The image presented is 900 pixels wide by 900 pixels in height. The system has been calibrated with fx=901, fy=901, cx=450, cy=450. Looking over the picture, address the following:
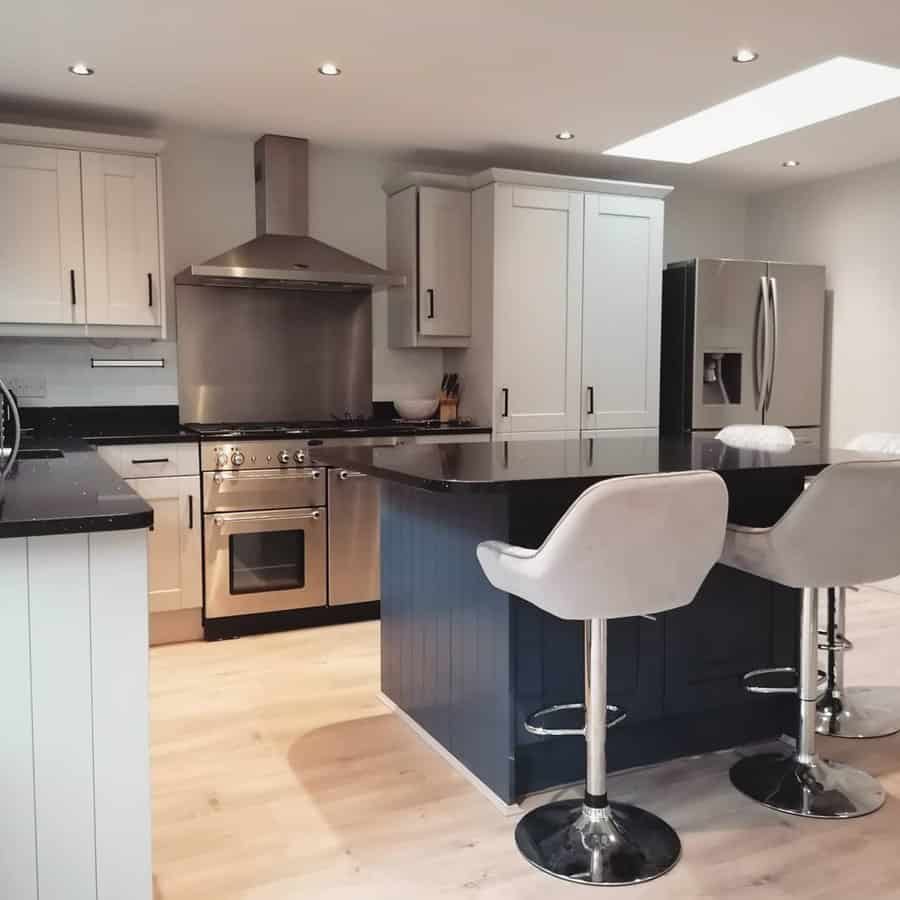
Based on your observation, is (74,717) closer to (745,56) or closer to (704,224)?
(745,56)

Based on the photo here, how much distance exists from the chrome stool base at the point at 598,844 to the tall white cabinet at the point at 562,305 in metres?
2.49

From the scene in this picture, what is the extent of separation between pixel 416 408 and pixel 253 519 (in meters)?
1.18

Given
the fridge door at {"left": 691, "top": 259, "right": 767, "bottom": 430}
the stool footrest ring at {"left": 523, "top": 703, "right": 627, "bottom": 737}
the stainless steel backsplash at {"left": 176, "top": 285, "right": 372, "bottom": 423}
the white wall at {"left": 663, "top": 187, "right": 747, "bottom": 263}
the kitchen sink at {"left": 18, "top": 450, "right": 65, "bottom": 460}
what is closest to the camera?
the stool footrest ring at {"left": 523, "top": 703, "right": 627, "bottom": 737}

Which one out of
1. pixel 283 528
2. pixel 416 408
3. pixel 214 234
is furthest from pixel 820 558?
pixel 214 234

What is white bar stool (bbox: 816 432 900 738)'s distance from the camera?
9.52 feet

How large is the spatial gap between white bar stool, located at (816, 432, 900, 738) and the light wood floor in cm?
8

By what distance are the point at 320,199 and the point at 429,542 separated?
2.55 m

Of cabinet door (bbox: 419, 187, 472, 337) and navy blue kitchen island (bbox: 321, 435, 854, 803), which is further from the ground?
cabinet door (bbox: 419, 187, 472, 337)

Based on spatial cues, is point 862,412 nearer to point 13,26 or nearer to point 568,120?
point 568,120

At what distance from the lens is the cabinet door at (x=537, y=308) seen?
452cm

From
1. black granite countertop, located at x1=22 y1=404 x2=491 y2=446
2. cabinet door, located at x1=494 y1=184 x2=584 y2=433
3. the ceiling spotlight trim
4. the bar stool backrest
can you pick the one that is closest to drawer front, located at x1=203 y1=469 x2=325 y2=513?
black granite countertop, located at x1=22 y1=404 x2=491 y2=446

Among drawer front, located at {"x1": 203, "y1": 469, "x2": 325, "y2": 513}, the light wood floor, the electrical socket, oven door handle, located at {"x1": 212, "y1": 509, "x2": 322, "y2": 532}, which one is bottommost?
the light wood floor

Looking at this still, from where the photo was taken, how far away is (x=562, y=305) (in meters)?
4.68

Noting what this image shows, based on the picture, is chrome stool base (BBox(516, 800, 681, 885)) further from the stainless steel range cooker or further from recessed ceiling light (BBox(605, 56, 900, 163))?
recessed ceiling light (BBox(605, 56, 900, 163))
